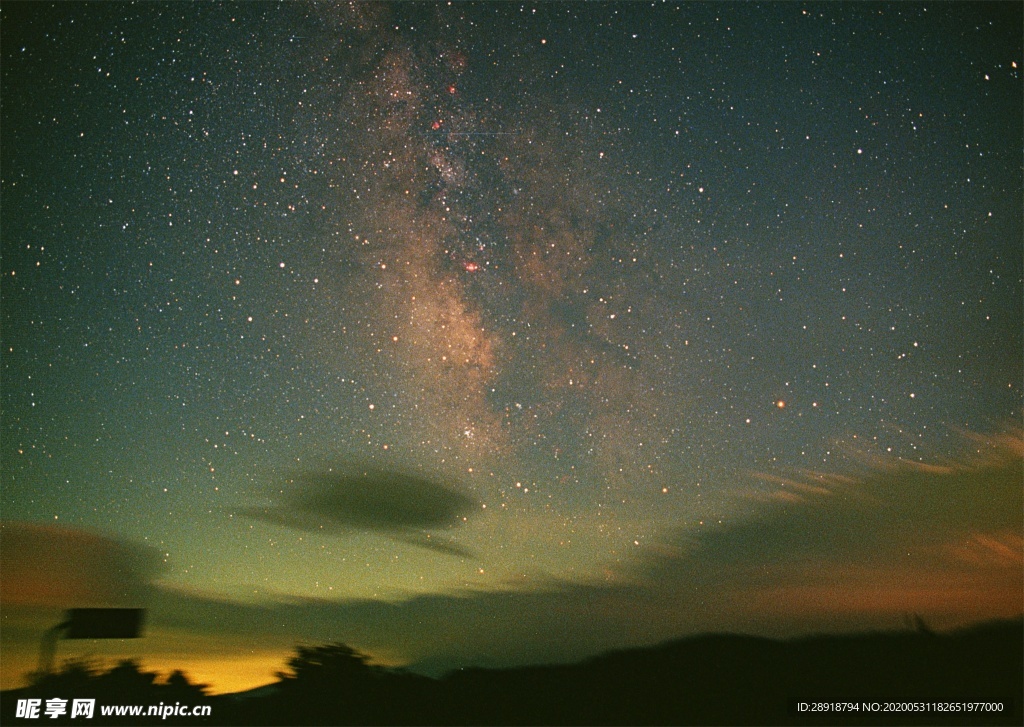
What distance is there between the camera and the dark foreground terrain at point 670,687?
8.25 meters

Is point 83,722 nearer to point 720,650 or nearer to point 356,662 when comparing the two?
point 356,662

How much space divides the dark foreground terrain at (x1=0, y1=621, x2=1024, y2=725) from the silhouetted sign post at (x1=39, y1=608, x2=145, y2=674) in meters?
0.50

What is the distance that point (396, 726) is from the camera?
10891 millimetres

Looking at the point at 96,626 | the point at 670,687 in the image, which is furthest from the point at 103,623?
the point at 670,687

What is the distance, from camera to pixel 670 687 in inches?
460

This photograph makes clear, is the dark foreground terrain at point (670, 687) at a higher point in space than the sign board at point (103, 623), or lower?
lower

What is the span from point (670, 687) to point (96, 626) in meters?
8.99

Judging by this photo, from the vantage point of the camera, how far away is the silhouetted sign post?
298 inches

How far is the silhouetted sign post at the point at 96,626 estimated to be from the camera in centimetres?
757

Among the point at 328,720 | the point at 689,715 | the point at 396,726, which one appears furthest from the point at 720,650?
the point at 328,720

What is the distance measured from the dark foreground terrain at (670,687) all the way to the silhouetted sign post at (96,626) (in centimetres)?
50

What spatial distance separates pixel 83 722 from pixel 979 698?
980 cm

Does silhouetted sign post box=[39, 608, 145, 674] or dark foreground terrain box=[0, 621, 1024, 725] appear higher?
silhouetted sign post box=[39, 608, 145, 674]

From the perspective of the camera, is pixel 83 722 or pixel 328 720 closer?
pixel 83 722
